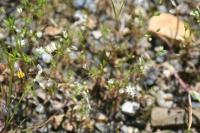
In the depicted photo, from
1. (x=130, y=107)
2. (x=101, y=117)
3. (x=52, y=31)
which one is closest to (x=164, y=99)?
(x=130, y=107)

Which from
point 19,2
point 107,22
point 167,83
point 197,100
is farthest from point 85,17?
point 197,100

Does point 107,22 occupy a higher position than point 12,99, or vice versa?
point 107,22

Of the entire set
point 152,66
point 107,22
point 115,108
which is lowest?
point 115,108

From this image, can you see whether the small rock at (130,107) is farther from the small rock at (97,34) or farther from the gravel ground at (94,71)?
the small rock at (97,34)

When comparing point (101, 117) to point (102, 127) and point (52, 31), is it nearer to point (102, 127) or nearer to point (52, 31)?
point (102, 127)

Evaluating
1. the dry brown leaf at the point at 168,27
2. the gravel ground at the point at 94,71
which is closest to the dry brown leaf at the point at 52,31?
the gravel ground at the point at 94,71

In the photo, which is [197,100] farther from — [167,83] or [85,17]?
[85,17]
